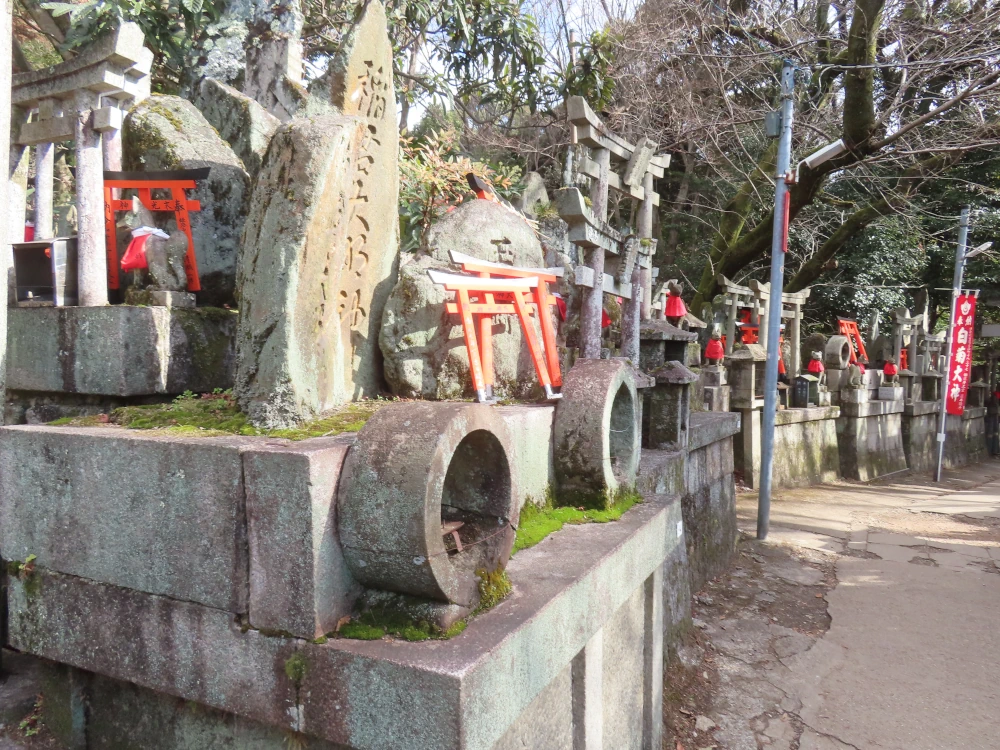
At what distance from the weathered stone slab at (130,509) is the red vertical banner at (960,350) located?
16643 millimetres

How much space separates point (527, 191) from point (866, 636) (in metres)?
9.54

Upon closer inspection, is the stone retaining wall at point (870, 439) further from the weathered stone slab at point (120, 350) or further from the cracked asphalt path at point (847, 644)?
the weathered stone slab at point (120, 350)

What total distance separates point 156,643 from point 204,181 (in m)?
2.95

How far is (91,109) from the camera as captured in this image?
4070 mm

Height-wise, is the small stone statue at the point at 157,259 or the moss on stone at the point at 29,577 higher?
the small stone statue at the point at 157,259

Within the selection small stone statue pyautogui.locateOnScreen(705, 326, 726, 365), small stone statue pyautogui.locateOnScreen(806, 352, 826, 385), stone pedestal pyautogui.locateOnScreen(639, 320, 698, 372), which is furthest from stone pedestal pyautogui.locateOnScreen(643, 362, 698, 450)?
small stone statue pyautogui.locateOnScreen(806, 352, 826, 385)

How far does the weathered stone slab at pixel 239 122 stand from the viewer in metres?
4.80

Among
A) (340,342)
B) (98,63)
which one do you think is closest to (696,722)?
(340,342)

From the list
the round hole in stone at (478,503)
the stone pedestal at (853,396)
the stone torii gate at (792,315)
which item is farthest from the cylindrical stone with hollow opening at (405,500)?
the stone pedestal at (853,396)

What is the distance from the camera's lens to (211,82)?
4871 mm

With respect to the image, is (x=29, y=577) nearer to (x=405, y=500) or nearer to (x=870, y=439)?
(x=405, y=500)

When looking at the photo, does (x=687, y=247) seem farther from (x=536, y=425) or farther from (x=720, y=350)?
(x=536, y=425)

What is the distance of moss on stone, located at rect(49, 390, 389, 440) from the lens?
2.65m

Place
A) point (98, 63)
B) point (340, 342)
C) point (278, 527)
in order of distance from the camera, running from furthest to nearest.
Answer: point (98, 63)
point (340, 342)
point (278, 527)
